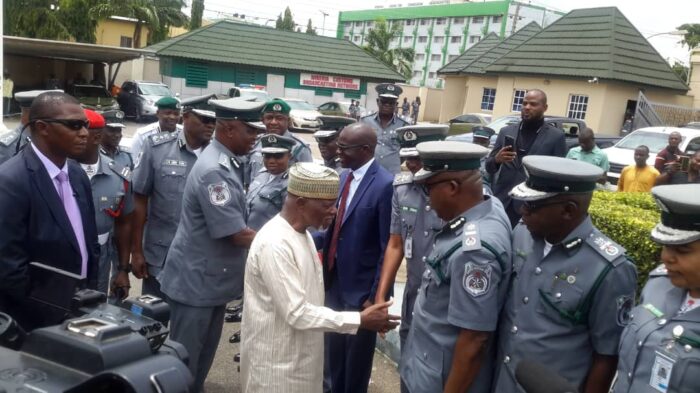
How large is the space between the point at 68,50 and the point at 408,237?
2102cm

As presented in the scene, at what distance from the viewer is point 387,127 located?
628 cm

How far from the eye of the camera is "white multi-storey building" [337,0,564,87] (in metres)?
59.7

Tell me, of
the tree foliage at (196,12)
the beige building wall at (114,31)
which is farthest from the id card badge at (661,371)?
the tree foliage at (196,12)

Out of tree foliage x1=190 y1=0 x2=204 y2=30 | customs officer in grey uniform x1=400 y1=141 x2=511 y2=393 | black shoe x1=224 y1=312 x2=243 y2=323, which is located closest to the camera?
customs officer in grey uniform x1=400 y1=141 x2=511 y2=393

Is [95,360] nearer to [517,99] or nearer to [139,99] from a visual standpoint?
[139,99]

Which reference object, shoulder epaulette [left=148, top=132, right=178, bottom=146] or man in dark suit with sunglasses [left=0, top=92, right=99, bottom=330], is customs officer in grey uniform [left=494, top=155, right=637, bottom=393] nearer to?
man in dark suit with sunglasses [left=0, top=92, right=99, bottom=330]

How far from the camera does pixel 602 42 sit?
22266mm

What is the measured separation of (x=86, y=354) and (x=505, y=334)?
5.34 feet

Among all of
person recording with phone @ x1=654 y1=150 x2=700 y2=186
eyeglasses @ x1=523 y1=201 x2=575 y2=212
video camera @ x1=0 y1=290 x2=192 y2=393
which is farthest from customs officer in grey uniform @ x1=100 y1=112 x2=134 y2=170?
person recording with phone @ x1=654 y1=150 x2=700 y2=186

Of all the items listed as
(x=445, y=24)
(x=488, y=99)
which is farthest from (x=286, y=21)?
(x=488, y=99)

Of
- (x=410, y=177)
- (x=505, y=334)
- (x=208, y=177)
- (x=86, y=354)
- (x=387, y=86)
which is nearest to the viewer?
(x=86, y=354)

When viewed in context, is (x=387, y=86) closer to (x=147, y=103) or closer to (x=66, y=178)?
(x=66, y=178)

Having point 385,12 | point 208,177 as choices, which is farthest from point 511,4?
point 208,177

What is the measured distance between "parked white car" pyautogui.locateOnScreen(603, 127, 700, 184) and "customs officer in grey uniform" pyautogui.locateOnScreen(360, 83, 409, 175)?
7.54 meters
